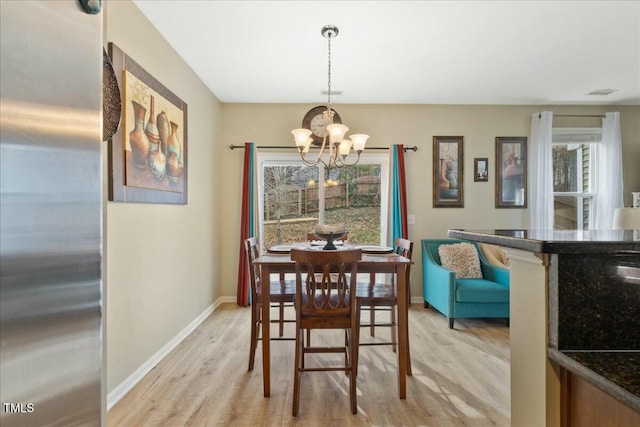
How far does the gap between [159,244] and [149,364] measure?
35.0 inches

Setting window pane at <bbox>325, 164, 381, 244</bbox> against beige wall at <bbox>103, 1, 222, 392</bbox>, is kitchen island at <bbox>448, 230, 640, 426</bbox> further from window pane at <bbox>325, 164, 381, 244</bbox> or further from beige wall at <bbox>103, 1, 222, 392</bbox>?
window pane at <bbox>325, 164, 381, 244</bbox>

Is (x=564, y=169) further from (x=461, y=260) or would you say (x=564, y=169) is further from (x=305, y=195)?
(x=305, y=195)

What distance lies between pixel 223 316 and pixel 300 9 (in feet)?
10.3

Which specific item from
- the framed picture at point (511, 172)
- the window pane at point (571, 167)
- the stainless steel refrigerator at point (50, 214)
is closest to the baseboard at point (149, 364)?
the stainless steel refrigerator at point (50, 214)

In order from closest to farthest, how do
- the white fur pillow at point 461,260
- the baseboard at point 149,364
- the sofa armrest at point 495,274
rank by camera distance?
the baseboard at point 149,364 < the sofa armrest at point 495,274 < the white fur pillow at point 461,260

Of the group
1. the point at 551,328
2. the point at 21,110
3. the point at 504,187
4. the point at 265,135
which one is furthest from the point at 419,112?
→ the point at 21,110

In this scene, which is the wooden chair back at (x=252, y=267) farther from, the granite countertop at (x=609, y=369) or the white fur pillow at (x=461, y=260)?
the white fur pillow at (x=461, y=260)

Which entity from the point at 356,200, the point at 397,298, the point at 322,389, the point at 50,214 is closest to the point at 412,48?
the point at 356,200

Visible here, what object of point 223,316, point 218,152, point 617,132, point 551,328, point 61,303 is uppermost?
point 617,132

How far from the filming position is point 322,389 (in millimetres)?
2166

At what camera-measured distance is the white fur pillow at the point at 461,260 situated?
148 inches

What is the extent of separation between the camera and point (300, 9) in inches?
92.0

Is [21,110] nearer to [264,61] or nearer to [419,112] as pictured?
[264,61]

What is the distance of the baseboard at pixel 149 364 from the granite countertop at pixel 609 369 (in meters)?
2.31
